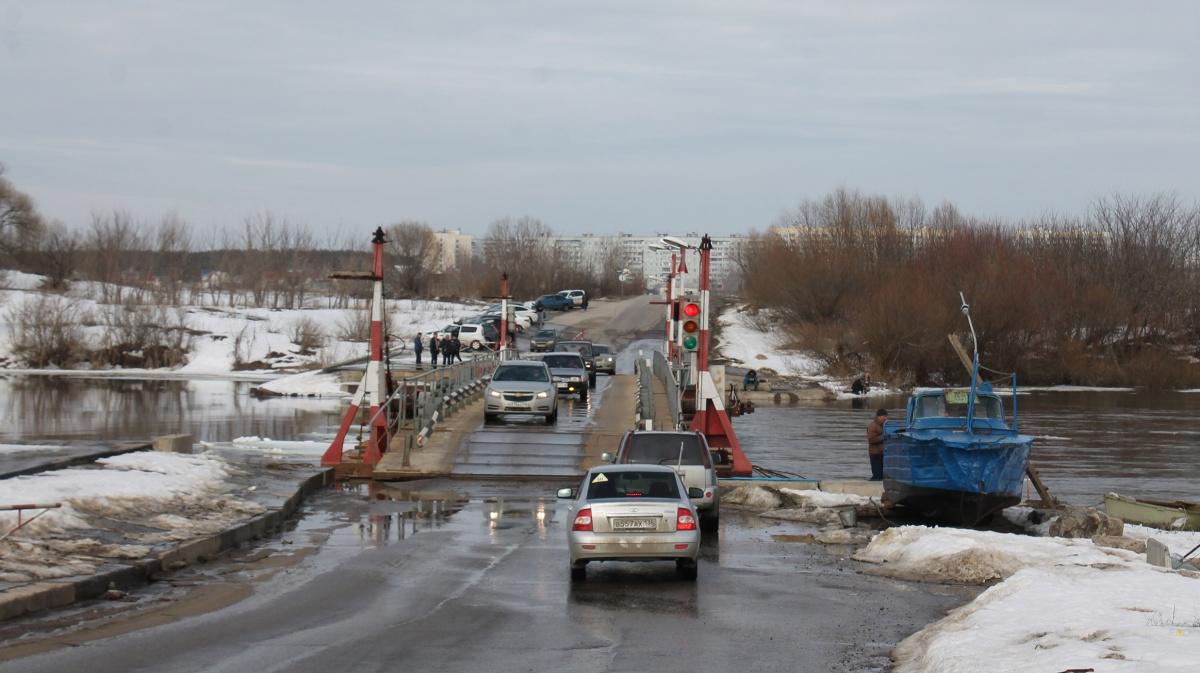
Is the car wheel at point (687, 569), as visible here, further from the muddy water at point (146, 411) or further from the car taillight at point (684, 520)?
the muddy water at point (146, 411)

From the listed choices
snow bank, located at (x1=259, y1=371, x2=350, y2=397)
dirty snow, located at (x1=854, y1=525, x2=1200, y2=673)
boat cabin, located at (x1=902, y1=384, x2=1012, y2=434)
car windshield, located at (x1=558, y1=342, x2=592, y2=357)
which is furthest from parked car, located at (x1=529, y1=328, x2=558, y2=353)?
dirty snow, located at (x1=854, y1=525, x2=1200, y2=673)

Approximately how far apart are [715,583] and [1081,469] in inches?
1005

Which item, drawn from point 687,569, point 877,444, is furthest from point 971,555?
point 877,444

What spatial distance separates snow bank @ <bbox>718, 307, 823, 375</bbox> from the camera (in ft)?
303

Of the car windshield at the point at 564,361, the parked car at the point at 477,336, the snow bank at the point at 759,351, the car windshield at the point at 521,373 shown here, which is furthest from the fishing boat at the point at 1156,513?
the snow bank at the point at 759,351

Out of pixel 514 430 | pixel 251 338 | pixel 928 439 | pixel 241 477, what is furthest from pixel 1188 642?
pixel 251 338

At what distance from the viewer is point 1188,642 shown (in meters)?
9.03

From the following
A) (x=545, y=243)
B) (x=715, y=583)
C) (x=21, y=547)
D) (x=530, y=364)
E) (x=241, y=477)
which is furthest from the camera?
(x=545, y=243)

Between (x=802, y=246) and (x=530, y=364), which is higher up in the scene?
(x=802, y=246)

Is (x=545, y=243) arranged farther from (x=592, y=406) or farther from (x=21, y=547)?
(x=21, y=547)

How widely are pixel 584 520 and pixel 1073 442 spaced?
37.1 m

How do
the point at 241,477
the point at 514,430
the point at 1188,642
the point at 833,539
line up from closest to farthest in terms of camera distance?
the point at 1188,642
the point at 833,539
the point at 241,477
the point at 514,430

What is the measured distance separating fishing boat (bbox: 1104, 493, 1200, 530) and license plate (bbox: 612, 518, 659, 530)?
35.3ft

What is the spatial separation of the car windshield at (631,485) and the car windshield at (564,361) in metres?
31.2
